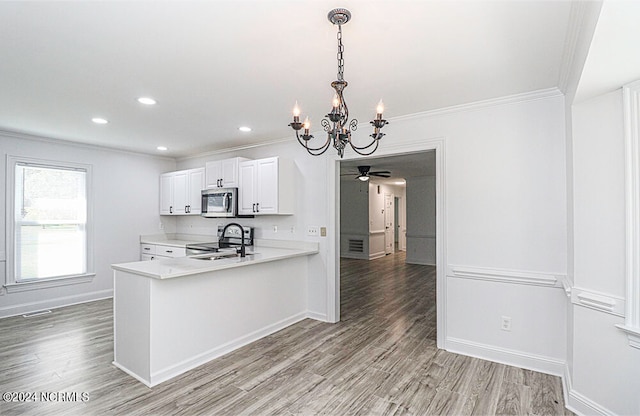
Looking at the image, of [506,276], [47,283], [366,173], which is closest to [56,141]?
[47,283]

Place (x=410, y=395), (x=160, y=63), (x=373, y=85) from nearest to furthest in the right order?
(x=160, y=63) < (x=410, y=395) < (x=373, y=85)

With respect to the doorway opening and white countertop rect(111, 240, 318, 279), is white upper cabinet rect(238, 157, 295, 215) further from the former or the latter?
the doorway opening

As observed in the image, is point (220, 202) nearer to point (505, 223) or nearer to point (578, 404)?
point (505, 223)

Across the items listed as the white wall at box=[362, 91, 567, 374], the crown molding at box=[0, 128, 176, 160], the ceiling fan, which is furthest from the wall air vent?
the white wall at box=[362, 91, 567, 374]

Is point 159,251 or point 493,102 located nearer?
point 493,102

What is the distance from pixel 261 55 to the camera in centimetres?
221

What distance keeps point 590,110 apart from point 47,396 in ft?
14.6

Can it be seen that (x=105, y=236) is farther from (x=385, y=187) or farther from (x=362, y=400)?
(x=385, y=187)

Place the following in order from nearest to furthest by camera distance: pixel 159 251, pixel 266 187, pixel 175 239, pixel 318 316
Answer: pixel 318 316, pixel 266 187, pixel 159 251, pixel 175 239

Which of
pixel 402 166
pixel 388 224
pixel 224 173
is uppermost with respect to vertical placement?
pixel 402 166

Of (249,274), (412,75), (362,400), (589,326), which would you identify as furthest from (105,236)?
(589,326)

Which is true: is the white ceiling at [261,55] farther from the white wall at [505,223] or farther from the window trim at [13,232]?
the window trim at [13,232]

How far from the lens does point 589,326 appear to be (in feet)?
7.18

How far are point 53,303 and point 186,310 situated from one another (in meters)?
3.37
